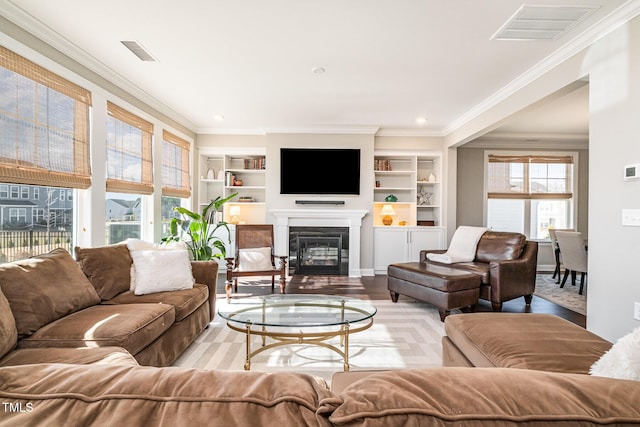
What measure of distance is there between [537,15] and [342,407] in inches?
121

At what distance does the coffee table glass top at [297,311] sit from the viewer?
7.78 ft

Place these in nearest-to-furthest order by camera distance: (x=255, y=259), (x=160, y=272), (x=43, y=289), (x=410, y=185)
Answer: (x=43, y=289)
(x=160, y=272)
(x=255, y=259)
(x=410, y=185)

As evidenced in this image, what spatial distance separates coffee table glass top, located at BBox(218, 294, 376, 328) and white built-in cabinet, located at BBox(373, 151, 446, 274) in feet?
9.88

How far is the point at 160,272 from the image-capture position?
2.81 metres

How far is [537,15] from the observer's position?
2.50 meters

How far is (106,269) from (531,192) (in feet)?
22.9

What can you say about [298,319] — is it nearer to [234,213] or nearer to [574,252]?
[234,213]

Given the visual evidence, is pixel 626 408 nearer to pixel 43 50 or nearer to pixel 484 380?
pixel 484 380

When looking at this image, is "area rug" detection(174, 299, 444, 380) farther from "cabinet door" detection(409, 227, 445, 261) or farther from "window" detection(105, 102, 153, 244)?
"cabinet door" detection(409, 227, 445, 261)

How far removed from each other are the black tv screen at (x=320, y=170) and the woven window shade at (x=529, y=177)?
280 centimetres

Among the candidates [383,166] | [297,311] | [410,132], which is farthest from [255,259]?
[410,132]

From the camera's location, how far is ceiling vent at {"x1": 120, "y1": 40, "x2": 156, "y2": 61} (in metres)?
2.96

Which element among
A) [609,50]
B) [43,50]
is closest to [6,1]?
[43,50]

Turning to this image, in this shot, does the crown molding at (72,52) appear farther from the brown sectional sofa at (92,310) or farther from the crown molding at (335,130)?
the crown molding at (335,130)
